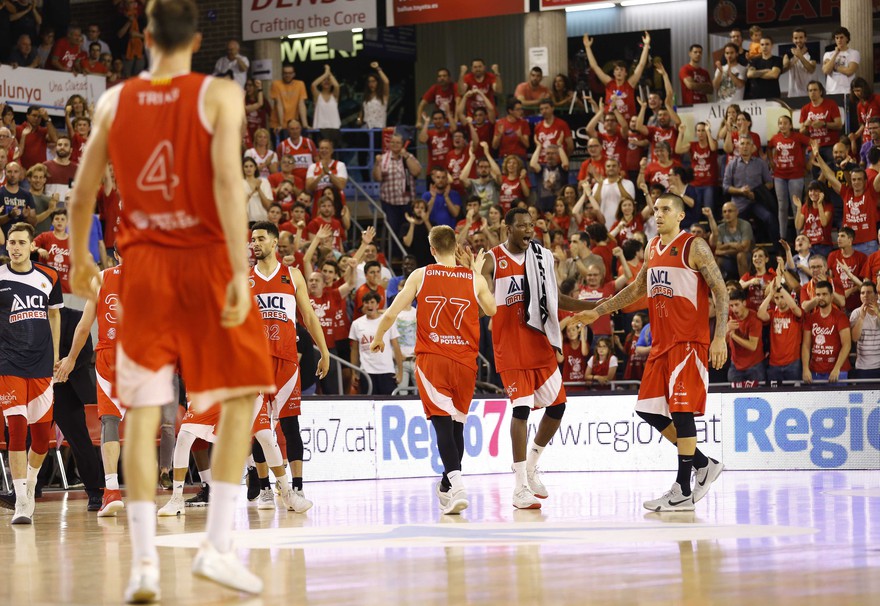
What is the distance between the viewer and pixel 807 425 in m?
16.0

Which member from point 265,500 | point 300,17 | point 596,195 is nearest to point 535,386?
point 265,500

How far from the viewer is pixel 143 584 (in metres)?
5.12

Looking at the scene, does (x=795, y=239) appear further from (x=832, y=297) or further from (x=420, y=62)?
(x=420, y=62)

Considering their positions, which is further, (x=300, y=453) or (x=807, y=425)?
(x=807, y=425)

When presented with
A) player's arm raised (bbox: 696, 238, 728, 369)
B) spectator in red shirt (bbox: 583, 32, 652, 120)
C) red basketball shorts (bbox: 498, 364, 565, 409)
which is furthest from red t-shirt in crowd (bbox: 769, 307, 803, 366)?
player's arm raised (bbox: 696, 238, 728, 369)

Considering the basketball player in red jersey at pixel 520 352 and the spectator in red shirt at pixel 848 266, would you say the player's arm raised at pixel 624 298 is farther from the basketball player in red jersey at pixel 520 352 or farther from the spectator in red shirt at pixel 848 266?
the spectator in red shirt at pixel 848 266

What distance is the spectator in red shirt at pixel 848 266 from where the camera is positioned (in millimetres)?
16672

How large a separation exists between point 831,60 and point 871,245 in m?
3.46

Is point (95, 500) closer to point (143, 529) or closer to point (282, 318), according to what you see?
point (282, 318)

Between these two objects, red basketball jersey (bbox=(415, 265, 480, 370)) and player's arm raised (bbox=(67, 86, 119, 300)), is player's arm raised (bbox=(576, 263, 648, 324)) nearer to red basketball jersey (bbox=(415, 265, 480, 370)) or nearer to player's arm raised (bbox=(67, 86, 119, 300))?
red basketball jersey (bbox=(415, 265, 480, 370))

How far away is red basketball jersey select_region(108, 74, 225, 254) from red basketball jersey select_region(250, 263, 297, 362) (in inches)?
203

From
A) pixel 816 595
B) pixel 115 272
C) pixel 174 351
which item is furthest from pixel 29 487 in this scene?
pixel 816 595

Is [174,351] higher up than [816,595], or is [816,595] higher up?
[174,351]

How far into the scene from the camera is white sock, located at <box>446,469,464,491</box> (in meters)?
9.77
